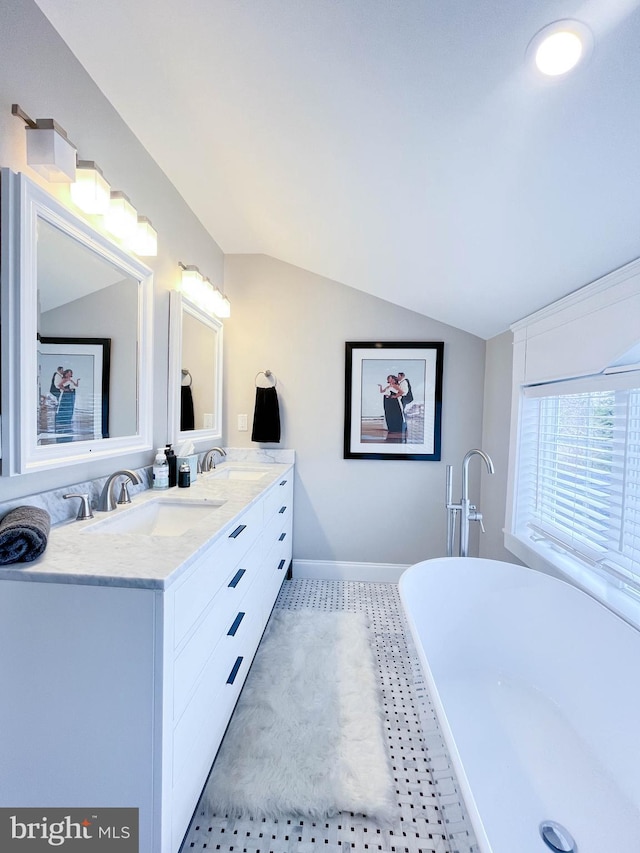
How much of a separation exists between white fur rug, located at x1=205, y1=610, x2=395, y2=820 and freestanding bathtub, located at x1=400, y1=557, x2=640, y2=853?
334 mm

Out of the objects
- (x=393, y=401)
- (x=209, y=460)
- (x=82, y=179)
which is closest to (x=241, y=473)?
(x=209, y=460)

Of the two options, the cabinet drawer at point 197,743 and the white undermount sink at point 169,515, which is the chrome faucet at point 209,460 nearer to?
the white undermount sink at point 169,515

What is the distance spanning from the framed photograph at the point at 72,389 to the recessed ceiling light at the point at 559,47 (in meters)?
1.50

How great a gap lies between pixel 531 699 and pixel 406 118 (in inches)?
85.6

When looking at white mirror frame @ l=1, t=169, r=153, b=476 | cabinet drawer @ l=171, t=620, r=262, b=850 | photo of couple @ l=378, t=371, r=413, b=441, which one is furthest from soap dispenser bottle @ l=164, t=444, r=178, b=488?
photo of couple @ l=378, t=371, r=413, b=441

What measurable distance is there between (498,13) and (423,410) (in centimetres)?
205

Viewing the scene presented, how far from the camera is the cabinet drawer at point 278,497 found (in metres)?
1.88

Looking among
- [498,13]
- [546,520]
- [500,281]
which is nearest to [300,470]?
[546,520]

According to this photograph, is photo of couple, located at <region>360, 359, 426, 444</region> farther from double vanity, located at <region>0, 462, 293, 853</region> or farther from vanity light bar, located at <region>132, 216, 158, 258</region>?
double vanity, located at <region>0, 462, 293, 853</region>

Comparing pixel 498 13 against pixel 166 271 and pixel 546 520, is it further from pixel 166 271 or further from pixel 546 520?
pixel 546 520

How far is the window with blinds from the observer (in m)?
1.40

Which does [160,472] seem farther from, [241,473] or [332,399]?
[332,399]

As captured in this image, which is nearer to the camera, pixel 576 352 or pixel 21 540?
pixel 21 540

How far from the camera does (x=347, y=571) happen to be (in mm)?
2770
